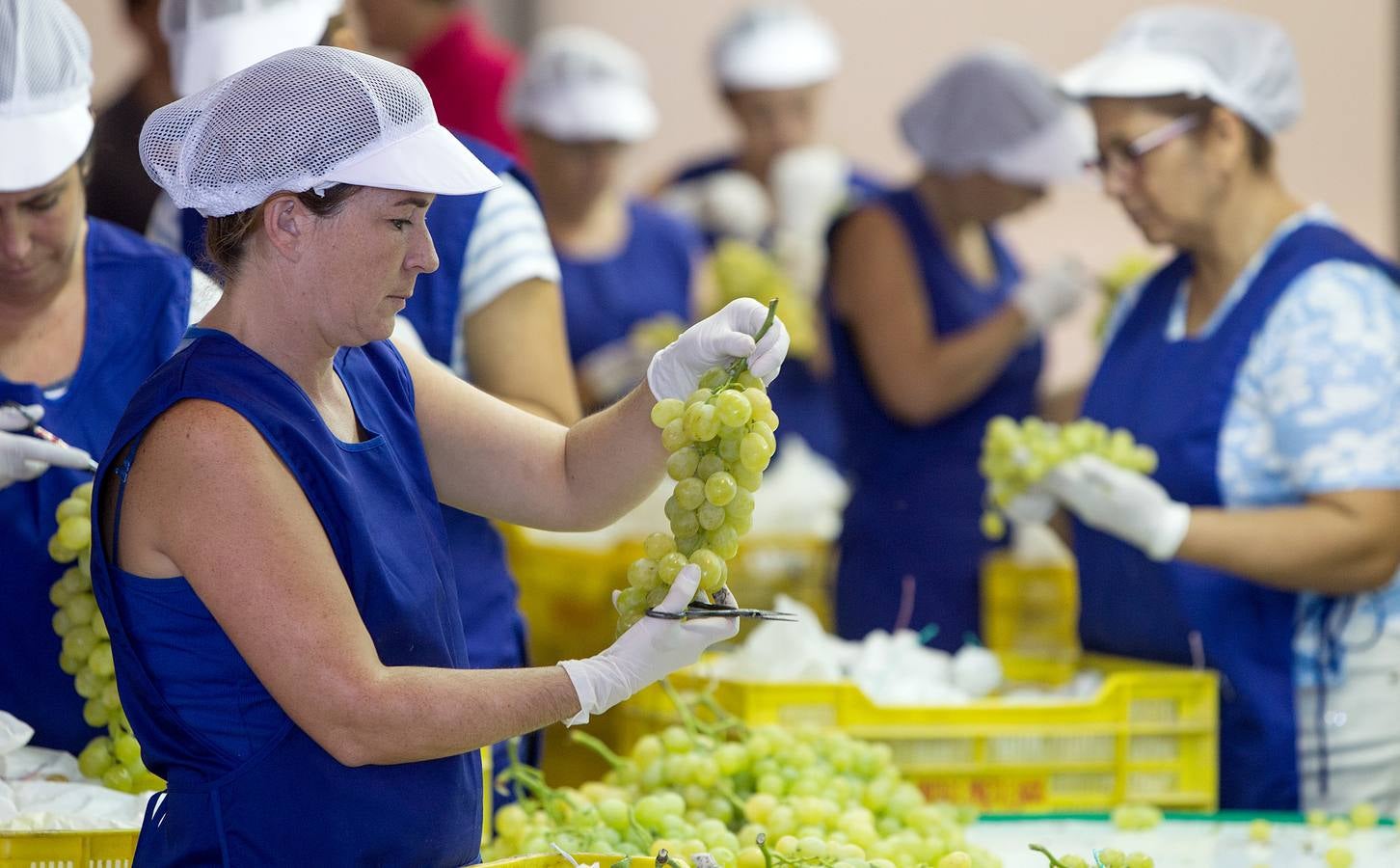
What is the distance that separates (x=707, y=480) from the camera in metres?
1.44

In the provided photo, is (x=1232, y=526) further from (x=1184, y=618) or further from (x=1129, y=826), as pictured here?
(x=1129, y=826)

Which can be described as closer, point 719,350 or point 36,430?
point 719,350

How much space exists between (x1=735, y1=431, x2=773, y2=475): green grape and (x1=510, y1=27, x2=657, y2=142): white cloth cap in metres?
2.82

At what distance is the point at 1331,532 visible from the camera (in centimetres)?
228

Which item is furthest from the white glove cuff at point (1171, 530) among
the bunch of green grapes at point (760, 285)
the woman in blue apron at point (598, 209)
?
the woman in blue apron at point (598, 209)

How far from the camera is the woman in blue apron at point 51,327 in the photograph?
1.75 meters

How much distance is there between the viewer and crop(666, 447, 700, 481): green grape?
1.44m

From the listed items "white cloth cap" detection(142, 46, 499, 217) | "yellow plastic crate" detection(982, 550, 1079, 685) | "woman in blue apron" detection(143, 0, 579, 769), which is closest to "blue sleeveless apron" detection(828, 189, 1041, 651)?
"yellow plastic crate" detection(982, 550, 1079, 685)

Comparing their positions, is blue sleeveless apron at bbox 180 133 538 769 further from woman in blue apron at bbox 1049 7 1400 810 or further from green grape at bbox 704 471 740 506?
woman in blue apron at bbox 1049 7 1400 810

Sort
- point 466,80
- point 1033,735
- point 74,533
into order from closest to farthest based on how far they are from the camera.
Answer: point 74,533 → point 1033,735 → point 466,80

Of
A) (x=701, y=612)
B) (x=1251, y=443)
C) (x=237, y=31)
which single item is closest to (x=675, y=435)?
(x=701, y=612)

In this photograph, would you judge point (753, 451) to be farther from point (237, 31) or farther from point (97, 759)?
point (237, 31)

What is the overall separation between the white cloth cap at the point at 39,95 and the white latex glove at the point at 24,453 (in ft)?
0.82

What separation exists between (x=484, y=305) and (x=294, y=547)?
75 centimetres
